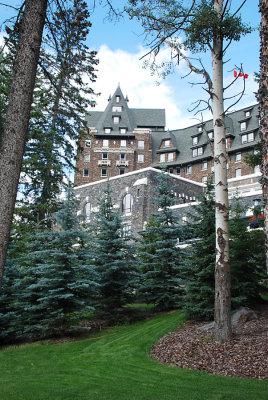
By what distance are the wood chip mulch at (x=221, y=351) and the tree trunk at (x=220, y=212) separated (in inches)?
16.8

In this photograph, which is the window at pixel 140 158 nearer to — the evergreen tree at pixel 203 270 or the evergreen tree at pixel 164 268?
the evergreen tree at pixel 164 268

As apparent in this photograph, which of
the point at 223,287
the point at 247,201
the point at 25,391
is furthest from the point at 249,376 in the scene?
the point at 247,201

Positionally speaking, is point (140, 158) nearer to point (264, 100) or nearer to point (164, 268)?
point (164, 268)

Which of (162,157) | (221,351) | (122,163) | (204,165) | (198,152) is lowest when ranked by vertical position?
(221,351)

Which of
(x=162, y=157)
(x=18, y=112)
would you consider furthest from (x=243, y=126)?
(x=18, y=112)

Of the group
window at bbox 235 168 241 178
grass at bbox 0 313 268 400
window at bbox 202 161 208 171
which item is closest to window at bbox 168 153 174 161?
window at bbox 202 161 208 171

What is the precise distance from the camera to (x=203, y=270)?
→ 10617mm

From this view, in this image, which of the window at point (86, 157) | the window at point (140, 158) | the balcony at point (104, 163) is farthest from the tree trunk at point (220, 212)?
the window at point (86, 157)

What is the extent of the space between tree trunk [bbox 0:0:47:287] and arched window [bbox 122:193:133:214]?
990 inches

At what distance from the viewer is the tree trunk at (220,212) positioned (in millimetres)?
7949

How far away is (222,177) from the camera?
27.7 feet

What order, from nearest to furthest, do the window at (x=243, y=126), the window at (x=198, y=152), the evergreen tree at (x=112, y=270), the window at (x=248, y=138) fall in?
the evergreen tree at (x=112, y=270), the window at (x=248, y=138), the window at (x=243, y=126), the window at (x=198, y=152)

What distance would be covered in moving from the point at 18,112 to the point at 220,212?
Answer: 4.87 metres

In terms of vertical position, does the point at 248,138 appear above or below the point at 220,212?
above
